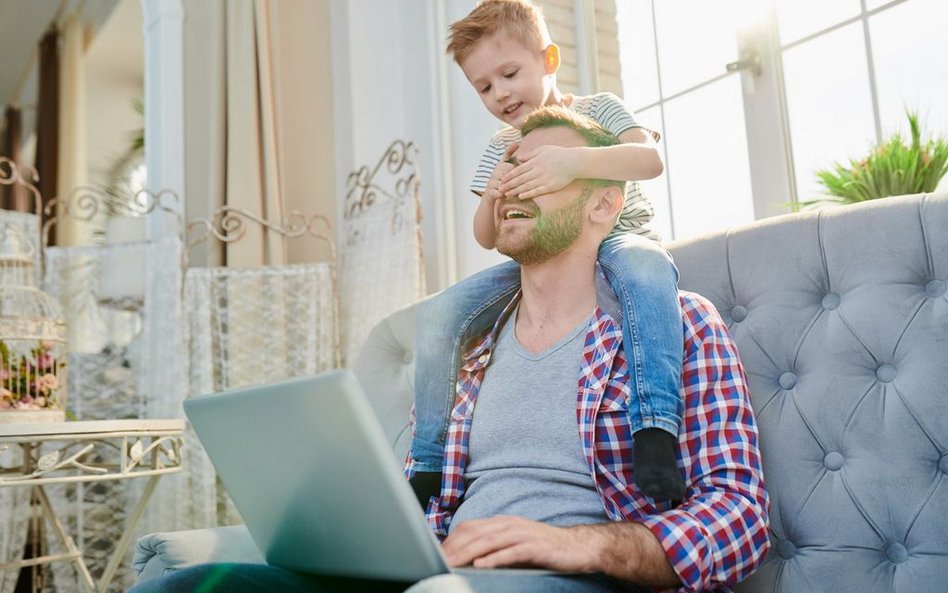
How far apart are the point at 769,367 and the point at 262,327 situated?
192 centimetres

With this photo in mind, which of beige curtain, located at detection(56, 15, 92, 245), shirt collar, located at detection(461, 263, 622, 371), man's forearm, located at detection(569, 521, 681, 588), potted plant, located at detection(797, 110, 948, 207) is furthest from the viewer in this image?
beige curtain, located at detection(56, 15, 92, 245)

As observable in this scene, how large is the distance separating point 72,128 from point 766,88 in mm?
2867

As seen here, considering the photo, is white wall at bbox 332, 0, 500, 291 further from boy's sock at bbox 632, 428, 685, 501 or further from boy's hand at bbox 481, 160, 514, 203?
boy's sock at bbox 632, 428, 685, 501

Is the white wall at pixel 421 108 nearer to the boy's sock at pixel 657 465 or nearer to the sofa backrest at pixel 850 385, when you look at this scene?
the sofa backrest at pixel 850 385

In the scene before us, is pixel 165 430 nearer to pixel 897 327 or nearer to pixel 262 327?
pixel 262 327

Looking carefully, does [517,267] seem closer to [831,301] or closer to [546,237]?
[546,237]

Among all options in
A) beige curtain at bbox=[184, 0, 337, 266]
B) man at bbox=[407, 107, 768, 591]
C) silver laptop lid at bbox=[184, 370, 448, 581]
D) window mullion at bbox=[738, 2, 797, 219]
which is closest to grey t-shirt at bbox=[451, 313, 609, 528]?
man at bbox=[407, 107, 768, 591]

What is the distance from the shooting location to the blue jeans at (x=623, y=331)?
111 cm

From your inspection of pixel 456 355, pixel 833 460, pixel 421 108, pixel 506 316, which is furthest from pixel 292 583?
pixel 421 108

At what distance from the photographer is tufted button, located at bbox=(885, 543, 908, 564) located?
1.10 meters

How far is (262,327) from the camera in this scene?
2850mm

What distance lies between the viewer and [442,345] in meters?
1.40

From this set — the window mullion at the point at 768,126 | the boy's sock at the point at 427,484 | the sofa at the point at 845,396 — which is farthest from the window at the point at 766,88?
the boy's sock at the point at 427,484

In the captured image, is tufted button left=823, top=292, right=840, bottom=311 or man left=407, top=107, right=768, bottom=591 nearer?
man left=407, top=107, right=768, bottom=591
